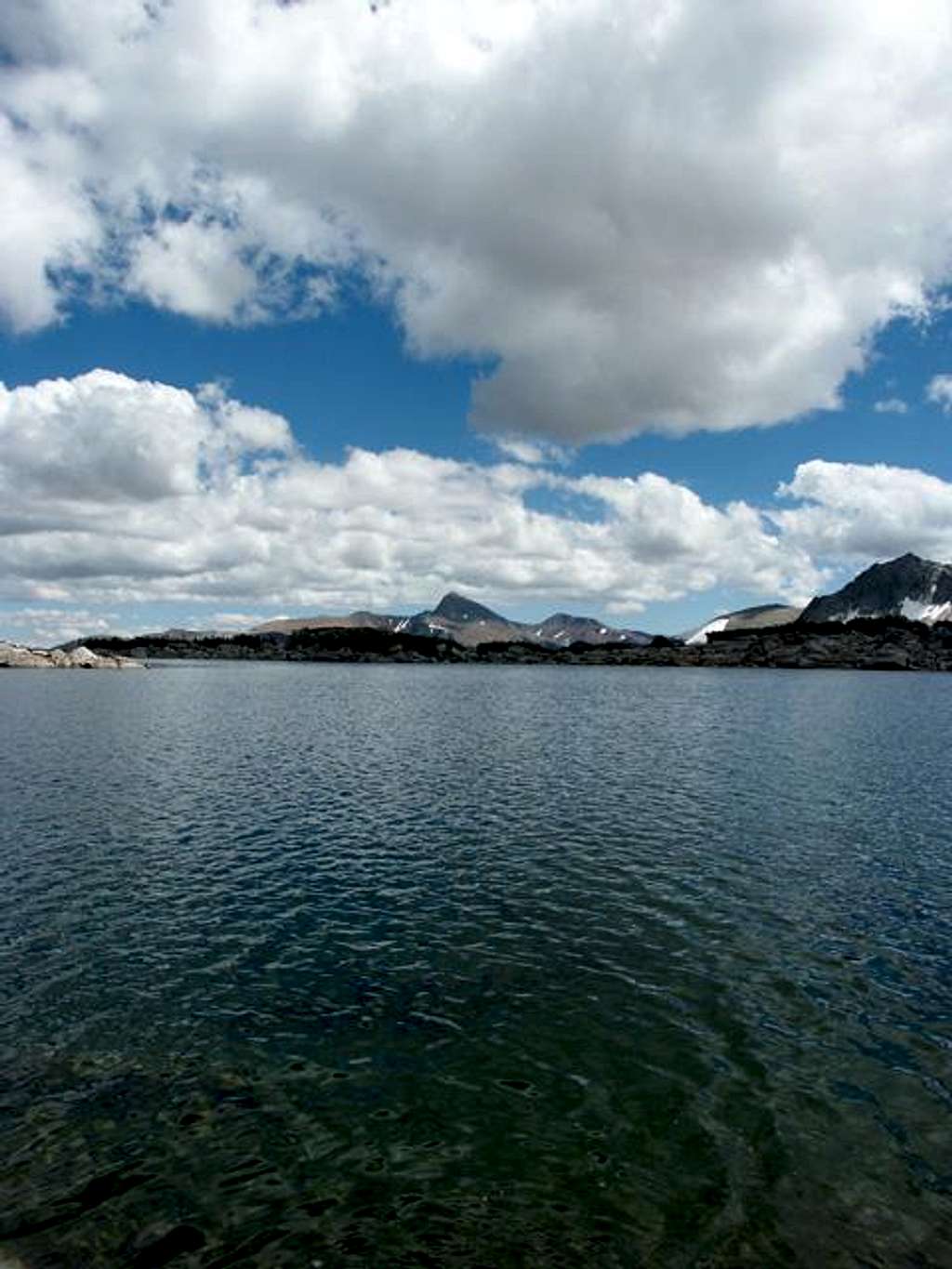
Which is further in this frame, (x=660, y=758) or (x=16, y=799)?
(x=660, y=758)

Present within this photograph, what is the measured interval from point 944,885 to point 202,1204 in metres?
37.2

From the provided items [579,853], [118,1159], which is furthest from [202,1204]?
[579,853]

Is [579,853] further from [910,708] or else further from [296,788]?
[910,708]

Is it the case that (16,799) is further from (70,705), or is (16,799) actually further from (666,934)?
(70,705)

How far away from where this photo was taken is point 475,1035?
24125 mm

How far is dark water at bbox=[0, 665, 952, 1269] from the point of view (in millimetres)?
16594

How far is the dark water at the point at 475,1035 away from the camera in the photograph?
16594 millimetres

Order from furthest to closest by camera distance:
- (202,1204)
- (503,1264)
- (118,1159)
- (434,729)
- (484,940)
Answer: (434,729) → (484,940) → (118,1159) → (202,1204) → (503,1264)

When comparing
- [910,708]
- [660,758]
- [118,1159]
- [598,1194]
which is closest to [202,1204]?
[118,1159]

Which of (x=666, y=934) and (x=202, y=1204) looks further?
(x=666, y=934)

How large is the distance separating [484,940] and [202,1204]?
1595cm

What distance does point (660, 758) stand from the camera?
3177 inches

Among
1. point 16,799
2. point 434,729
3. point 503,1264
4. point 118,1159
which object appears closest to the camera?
point 503,1264

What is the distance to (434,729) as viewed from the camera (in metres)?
110
